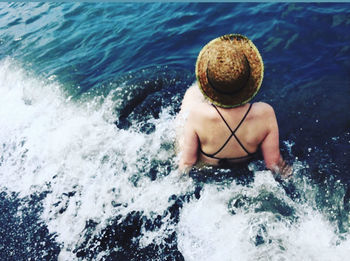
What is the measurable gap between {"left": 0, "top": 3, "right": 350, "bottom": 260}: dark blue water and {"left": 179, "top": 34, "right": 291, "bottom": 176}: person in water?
1.40ft

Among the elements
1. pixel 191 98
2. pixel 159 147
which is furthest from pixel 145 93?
pixel 191 98

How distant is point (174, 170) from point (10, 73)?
6328 mm

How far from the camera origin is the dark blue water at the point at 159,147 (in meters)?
2.81

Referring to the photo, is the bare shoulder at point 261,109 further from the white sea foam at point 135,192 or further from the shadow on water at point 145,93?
the shadow on water at point 145,93

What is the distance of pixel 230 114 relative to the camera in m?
2.44

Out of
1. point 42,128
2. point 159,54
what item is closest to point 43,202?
point 42,128

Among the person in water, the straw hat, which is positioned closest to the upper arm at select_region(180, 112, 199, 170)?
the person in water

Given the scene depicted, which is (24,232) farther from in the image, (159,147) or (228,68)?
(228,68)

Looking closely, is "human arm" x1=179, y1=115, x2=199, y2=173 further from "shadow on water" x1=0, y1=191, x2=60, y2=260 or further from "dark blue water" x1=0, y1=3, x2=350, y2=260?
"shadow on water" x1=0, y1=191, x2=60, y2=260

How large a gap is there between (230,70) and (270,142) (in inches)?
38.2

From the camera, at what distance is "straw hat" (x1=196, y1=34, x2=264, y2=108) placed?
2146 millimetres

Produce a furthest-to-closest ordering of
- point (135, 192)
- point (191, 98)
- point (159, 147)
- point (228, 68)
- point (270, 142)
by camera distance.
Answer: point (159, 147)
point (191, 98)
point (135, 192)
point (270, 142)
point (228, 68)

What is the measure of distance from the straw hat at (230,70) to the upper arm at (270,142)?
1.24 ft

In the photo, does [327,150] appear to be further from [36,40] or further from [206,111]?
[36,40]
